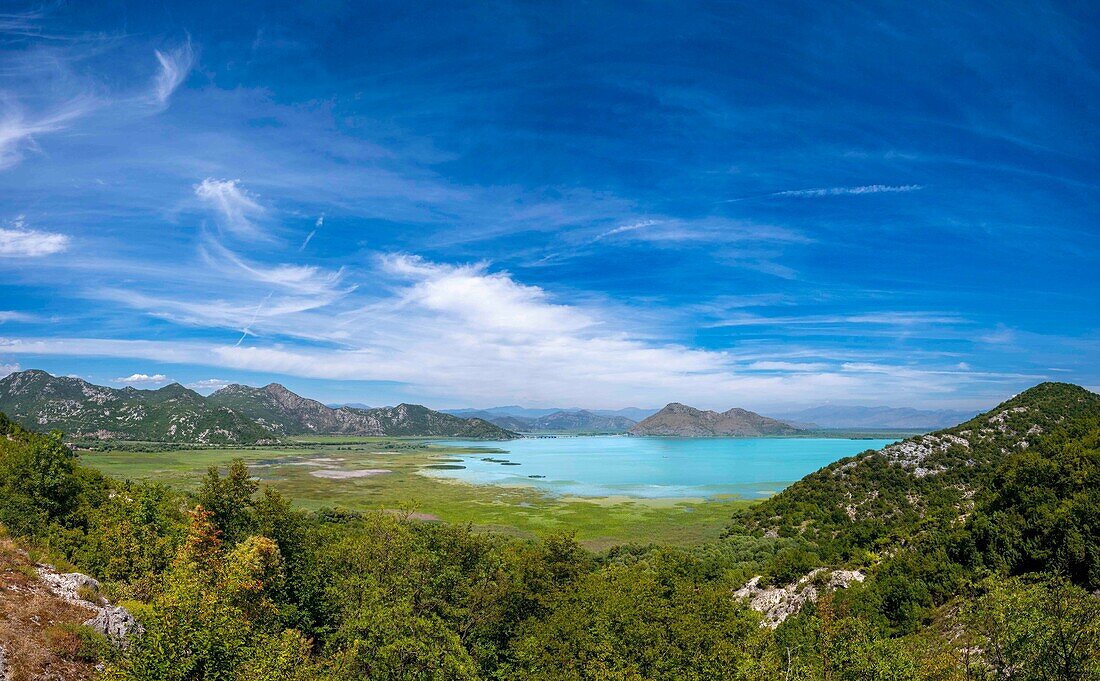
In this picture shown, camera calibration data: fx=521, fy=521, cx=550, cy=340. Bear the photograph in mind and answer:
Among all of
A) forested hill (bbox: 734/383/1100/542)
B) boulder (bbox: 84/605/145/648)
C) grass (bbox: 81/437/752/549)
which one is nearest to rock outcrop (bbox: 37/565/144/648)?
boulder (bbox: 84/605/145/648)

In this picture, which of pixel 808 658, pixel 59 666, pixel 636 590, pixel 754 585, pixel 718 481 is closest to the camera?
pixel 59 666

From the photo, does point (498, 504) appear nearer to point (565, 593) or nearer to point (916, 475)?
point (916, 475)

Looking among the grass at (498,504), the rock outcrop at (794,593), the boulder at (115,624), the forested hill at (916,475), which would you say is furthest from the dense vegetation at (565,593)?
the grass at (498,504)

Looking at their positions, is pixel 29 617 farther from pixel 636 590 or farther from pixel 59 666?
pixel 636 590

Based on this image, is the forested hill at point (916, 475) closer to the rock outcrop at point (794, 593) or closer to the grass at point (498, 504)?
the rock outcrop at point (794, 593)

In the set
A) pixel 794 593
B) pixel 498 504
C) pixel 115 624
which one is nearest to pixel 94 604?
pixel 115 624

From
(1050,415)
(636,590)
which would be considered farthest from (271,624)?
(1050,415)
